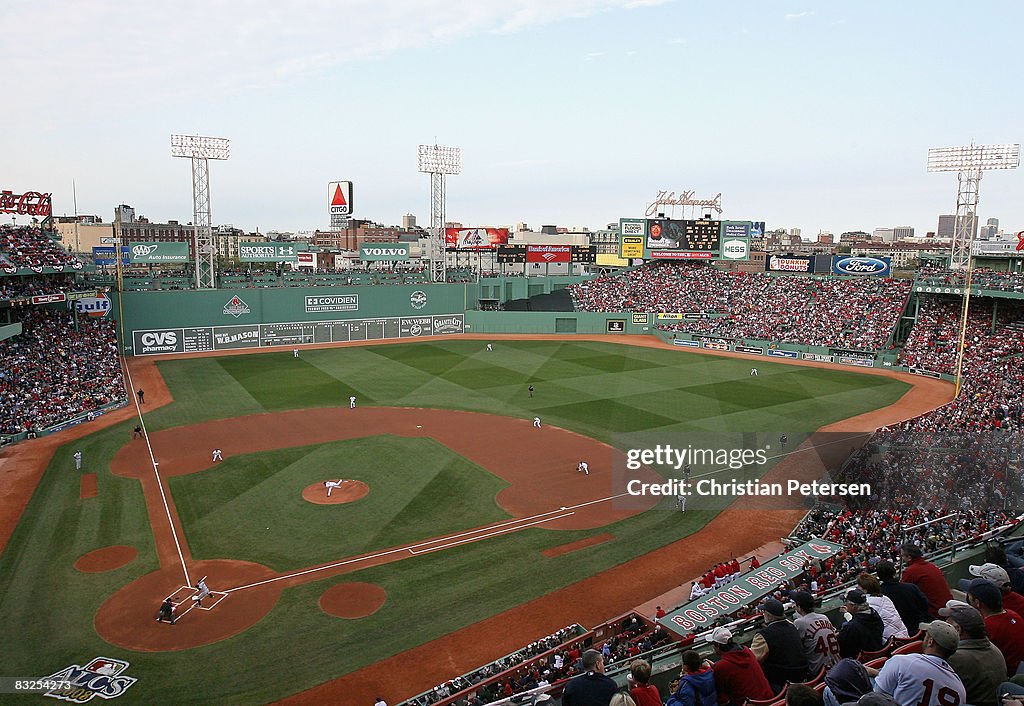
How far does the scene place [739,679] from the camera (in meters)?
6.24

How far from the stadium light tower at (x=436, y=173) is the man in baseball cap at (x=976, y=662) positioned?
6295cm

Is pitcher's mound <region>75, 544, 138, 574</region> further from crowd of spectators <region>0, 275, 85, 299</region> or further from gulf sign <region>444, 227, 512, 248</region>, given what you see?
gulf sign <region>444, 227, 512, 248</region>

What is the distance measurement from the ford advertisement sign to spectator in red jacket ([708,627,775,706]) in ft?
206

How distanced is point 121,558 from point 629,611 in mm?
14912

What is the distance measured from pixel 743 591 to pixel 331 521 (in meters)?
13.4

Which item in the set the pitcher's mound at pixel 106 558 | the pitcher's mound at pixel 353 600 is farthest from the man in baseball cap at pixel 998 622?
the pitcher's mound at pixel 106 558

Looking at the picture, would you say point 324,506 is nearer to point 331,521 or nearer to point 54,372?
point 331,521

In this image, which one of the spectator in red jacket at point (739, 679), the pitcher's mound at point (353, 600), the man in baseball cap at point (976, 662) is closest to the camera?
the man in baseball cap at point (976, 662)

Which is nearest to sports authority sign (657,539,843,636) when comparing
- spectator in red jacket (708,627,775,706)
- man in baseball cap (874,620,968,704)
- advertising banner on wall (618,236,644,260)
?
spectator in red jacket (708,627,775,706)

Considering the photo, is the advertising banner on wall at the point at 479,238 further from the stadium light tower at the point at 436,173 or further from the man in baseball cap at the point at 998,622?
the man in baseball cap at the point at 998,622

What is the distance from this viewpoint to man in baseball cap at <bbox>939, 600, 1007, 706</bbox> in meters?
5.18

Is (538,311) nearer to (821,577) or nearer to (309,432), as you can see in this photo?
(309,432)

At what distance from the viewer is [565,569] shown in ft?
66.6

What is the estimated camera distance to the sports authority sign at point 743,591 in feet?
51.1
